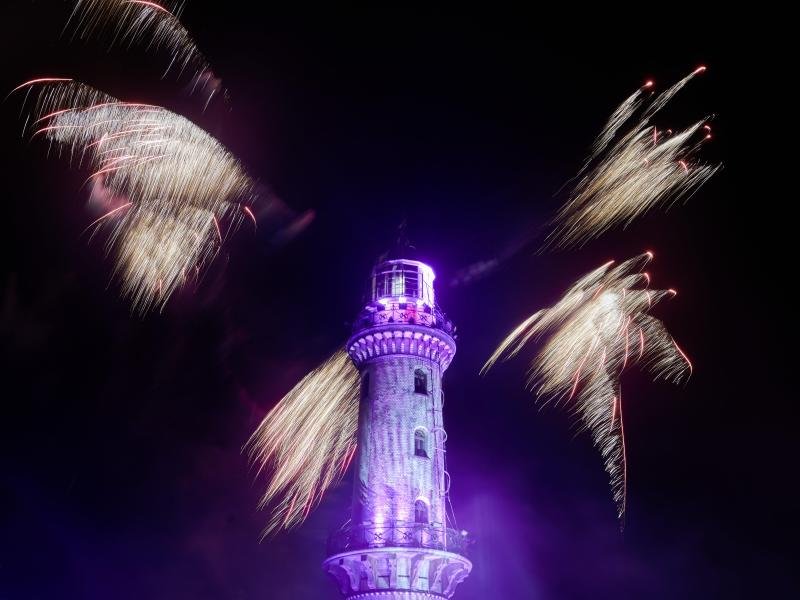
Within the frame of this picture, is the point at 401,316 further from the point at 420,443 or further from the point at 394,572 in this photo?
the point at 394,572

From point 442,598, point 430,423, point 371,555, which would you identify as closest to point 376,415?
point 430,423

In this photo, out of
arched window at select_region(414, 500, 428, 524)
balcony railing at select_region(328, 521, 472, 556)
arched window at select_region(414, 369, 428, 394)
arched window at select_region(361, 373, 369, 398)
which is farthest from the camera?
arched window at select_region(361, 373, 369, 398)

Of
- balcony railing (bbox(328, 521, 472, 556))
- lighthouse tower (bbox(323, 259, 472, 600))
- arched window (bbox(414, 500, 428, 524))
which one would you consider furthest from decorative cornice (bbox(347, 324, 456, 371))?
balcony railing (bbox(328, 521, 472, 556))

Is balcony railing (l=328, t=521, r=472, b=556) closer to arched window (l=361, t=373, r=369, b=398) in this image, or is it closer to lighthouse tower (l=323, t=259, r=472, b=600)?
lighthouse tower (l=323, t=259, r=472, b=600)

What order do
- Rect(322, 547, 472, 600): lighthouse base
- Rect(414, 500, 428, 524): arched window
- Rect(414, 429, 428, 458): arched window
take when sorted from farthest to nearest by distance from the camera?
Rect(414, 429, 428, 458): arched window → Rect(414, 500, 428, 524): arched window → Rect(322, 547, 472, 600): lighthouse base

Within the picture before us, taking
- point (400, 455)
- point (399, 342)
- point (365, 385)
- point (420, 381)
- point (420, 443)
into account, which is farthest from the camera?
point (365, 385)

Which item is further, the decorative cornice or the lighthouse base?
the decorative cornice

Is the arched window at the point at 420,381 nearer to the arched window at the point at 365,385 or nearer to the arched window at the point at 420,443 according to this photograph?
the arched window at the point at 420,443

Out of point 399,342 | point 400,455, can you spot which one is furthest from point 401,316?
point 400,455
